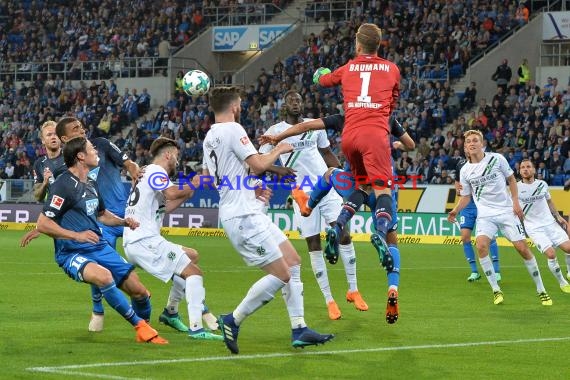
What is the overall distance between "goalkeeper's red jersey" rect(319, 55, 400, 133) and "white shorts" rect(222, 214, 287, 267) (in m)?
1.89

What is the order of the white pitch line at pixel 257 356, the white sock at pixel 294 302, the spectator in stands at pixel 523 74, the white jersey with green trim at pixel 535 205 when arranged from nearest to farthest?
1. the white pitch line at pixel 257 356
2. the white sock at pixel 294 302
3. the white jersey with green trim at pixel 535 205
4. the spectator in stands at pixel 523 74

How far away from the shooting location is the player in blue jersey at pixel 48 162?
12570 mm

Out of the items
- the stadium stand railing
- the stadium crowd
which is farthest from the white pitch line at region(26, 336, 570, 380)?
the stadium stand railing

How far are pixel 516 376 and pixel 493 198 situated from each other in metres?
6.99

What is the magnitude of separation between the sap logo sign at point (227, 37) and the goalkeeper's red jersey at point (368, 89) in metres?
34.3

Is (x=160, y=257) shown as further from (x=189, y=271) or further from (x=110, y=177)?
(x=110, y=177)

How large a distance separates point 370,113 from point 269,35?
3405 centimetres

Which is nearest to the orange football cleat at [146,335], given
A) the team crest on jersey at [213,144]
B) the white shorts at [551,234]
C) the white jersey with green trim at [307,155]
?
the team crest on jersey at [213,144]

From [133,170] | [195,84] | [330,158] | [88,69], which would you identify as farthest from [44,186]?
[88,69]

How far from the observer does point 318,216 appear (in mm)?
14273

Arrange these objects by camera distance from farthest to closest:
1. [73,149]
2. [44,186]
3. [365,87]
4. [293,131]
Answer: [44,186]
[293,131]
[365,87]
[73,149]

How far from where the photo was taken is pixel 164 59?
45.0 metres

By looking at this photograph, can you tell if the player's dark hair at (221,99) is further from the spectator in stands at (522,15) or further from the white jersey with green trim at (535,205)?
the spectator in stands at (522,15)

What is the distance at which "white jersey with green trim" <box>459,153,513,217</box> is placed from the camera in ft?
51.6
